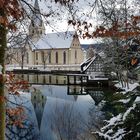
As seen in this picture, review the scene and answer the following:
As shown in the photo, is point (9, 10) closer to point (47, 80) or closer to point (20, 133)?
point (20, 133)

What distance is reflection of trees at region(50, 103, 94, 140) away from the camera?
16.9 metres

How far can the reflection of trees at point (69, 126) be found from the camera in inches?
666

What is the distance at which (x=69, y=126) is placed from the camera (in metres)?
18.4

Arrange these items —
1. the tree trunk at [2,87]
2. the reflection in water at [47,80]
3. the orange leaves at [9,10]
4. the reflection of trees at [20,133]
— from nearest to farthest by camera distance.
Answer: the orange leaves at [9,10] → the tree trunk at [2,87] → the reflection of trees at [20,133] → the reflection in water at [47,80]

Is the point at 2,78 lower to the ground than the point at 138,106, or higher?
higher

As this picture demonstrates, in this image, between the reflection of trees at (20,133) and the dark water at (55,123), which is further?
the dark water at (55,123)

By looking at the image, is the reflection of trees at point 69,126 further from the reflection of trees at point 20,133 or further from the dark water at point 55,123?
the reflection of trees at point 20,133

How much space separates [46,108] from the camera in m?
25.0

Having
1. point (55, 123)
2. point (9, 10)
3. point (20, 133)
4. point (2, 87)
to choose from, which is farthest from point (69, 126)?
point (9, 10)

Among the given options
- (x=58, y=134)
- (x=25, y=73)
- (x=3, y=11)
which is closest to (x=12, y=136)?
(x=58, y=134)

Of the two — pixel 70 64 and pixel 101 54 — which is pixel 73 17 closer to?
pixel 101 54

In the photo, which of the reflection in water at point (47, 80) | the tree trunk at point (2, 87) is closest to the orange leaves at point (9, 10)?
the tree trunk at point (2, 87)

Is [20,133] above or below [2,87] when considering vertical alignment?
below

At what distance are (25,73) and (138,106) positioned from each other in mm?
55649
